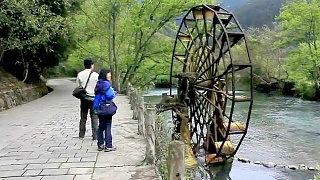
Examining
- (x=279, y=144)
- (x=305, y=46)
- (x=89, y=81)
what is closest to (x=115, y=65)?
(x=279, y=144)

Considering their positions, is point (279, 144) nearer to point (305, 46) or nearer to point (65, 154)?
point (65, 154)

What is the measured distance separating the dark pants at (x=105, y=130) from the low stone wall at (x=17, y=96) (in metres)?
8.45

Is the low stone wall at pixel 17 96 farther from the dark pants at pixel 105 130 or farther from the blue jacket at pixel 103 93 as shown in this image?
the blue jacket at pixel 103 93

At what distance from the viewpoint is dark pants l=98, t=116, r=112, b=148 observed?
5.89m

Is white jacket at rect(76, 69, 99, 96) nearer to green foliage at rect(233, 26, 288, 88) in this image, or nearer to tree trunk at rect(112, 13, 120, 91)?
tree trunk at rect(112, 13, 120, 91)

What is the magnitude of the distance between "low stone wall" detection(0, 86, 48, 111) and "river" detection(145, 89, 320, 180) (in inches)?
334

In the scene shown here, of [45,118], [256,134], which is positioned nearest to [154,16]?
[256,134]

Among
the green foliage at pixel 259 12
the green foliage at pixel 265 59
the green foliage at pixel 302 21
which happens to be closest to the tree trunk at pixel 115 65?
the green foliage at pixel 302 21

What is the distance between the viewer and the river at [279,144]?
10041mm

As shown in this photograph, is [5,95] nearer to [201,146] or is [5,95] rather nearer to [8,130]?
[8,130]

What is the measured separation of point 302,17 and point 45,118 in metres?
23.0

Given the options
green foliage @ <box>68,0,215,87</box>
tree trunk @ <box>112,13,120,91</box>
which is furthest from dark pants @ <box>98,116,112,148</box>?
tree trunk @ <box>112,13,120,91</box>

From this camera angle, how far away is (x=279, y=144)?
43.4ft

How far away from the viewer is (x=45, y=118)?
10789 mm
